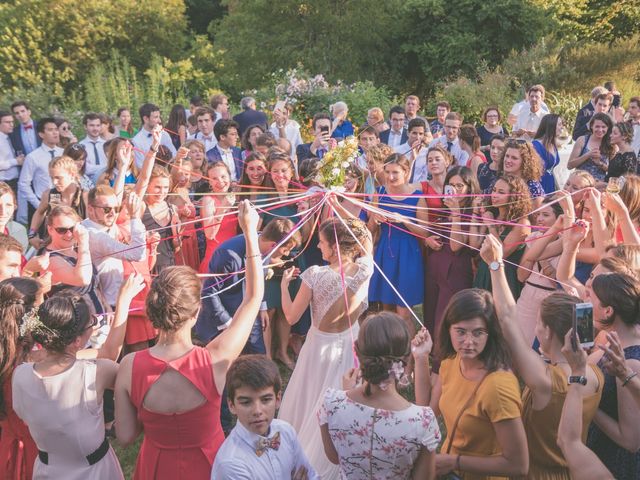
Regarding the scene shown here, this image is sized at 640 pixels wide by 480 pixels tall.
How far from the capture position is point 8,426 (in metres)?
3.55

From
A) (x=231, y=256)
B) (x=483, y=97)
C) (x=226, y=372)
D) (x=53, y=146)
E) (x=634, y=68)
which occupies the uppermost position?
(x=634, y=68)

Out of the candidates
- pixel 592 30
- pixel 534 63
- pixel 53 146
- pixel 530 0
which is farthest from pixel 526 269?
pixel 592 30

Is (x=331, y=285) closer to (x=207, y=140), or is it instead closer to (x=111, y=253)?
(x=111, y=253)

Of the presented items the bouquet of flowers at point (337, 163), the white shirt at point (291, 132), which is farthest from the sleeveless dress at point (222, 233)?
the white shirt at point (291, 132)

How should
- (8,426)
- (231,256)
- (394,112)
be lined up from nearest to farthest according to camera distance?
(8,426), (231,256), (394,112)

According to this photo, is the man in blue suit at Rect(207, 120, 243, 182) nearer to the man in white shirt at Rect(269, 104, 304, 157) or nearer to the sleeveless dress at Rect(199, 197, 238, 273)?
the man in white shirt at Rect(269, 104, 304, 157)

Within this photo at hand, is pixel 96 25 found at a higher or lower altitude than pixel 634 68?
higher

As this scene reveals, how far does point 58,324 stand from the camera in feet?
10.3

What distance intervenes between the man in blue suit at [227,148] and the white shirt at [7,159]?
124 inches

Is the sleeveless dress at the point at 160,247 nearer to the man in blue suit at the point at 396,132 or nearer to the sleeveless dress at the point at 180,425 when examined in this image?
the sleeveless dress at the point at 180,425

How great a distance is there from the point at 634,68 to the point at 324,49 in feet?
30.9

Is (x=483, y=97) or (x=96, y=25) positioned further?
(x=96, y=25)

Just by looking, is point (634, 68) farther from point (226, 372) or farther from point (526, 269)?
point (226, 372)

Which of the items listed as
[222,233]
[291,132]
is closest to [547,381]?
[222,233]
